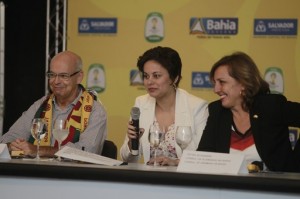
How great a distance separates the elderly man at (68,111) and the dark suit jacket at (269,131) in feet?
2.35

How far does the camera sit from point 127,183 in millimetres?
2605

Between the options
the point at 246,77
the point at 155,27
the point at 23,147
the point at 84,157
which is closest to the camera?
the point at 84,157

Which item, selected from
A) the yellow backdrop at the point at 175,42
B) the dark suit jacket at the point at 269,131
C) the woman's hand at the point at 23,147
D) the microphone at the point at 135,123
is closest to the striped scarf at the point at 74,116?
the woman's hand at the point at 23,147

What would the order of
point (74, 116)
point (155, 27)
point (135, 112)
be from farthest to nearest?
1. point (155, 27)
2. point (74, 116)
3. point (135, 112)

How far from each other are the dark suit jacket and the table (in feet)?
2.94

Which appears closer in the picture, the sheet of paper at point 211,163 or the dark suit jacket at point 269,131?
the sheet of paper at point 211,163

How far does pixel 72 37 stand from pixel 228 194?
4.45m

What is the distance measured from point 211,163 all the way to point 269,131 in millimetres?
1038

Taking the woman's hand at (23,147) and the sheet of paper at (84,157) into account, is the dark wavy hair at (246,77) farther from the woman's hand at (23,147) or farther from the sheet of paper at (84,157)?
the woman's hand at (23,147)

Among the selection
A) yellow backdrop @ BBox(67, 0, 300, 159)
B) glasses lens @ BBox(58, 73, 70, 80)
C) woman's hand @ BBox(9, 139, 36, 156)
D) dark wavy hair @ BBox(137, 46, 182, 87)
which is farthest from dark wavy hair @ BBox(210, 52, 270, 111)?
yellow backdrop @ BBox(67, 0, 300, 159)

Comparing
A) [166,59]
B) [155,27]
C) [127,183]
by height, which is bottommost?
[127,183]

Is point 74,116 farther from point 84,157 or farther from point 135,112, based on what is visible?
point 84,157

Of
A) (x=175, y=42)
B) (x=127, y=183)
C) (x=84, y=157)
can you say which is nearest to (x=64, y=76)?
(x=84, y=157)

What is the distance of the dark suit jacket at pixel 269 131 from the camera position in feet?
11.6
